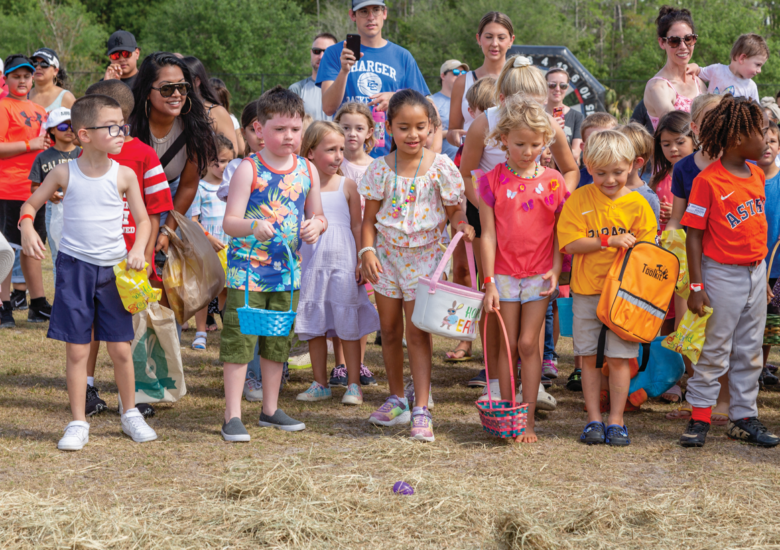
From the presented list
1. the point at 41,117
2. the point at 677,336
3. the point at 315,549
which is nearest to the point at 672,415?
the point at 677,336

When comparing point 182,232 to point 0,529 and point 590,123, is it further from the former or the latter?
point 590,123

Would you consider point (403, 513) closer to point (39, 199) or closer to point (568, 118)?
point (39, 199)

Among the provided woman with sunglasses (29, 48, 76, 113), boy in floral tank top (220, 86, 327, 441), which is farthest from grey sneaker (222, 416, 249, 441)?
woman with sunglasses (29, 48, 76, 113)

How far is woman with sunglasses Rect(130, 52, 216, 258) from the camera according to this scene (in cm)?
453

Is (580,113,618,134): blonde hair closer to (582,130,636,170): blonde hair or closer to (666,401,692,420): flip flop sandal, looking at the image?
(582,130,636,170): blonde hair

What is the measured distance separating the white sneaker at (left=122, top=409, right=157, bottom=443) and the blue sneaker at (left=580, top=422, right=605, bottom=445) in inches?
88.5

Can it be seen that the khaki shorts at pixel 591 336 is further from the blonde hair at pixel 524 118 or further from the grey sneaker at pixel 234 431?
the grey sneaker at pixel 234 431

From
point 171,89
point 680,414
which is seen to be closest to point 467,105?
point 171,89

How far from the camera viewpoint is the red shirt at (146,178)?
430 cm

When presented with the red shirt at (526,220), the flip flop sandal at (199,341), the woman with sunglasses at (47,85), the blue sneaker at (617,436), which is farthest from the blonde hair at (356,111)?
the woman with sunglasses at (47,85)

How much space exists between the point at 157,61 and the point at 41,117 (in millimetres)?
3454

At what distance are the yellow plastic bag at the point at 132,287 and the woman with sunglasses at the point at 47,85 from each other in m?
4.17

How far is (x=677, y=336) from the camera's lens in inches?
166

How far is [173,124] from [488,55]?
2.34 meters
